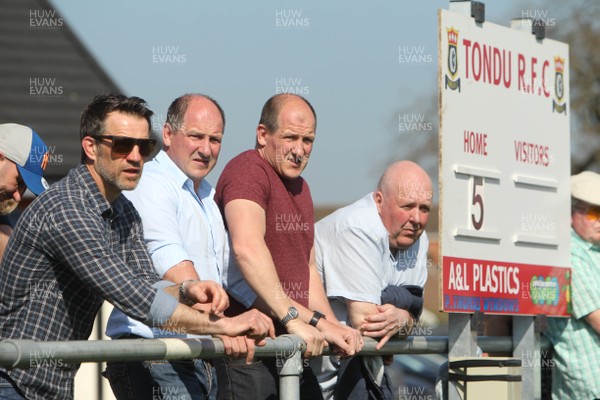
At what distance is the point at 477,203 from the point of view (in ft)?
21.6

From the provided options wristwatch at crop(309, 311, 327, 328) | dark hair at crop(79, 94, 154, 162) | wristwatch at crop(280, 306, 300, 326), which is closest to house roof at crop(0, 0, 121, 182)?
wristwatch at crop(309, 311, 327, 328)

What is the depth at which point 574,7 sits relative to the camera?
25.6 metres

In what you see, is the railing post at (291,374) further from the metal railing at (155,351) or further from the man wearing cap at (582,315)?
the man wearing cap at (582,315)

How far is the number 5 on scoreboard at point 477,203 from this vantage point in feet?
21.5

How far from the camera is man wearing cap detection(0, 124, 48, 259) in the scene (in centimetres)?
559

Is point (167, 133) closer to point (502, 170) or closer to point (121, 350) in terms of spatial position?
point (502, 170)

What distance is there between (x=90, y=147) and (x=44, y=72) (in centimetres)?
776

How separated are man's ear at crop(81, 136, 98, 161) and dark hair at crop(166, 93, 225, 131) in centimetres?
115

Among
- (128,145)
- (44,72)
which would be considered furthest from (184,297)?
(44,72)

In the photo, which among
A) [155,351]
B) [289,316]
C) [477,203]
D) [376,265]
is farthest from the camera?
[477,203]

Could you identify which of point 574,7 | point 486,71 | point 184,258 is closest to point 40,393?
point 184,258

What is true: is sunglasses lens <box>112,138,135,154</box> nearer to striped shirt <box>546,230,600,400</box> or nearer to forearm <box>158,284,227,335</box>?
forearm <box>158,284,227,335</box>

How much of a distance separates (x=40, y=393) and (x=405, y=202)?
8.54 ft

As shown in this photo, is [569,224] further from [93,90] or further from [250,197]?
[93,90]
